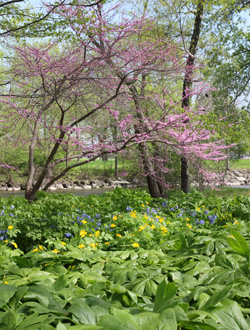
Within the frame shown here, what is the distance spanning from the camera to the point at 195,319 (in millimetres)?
1063

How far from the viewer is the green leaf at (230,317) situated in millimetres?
977

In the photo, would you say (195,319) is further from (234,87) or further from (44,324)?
(234,87)

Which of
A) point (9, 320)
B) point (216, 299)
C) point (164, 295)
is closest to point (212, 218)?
point (216, 299)

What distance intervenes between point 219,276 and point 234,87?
11.0 m

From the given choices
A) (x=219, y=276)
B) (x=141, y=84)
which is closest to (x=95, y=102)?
(x=141, y=84)

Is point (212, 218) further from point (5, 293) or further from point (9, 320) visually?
point (9, 320)

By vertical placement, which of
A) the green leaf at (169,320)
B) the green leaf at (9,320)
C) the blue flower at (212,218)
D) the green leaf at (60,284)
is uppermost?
the green leaf at (169,320)

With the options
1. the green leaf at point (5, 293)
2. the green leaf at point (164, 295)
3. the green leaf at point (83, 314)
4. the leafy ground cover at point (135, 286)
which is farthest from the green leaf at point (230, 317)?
the green leaf at point (5, 293)

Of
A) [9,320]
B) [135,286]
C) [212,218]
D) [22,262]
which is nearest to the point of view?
[9,320]

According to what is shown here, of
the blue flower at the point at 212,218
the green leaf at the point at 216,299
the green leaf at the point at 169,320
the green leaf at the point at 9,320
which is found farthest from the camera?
the blue flower at the point at 212,218

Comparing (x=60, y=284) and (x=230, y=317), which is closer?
(x=230, y=317)

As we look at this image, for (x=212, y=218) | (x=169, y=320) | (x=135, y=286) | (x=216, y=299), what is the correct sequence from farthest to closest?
(x=212, y=218)
(x=135, y=286)
(x=216, y=299)
(x=169, y=320)

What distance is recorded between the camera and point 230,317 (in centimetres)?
101

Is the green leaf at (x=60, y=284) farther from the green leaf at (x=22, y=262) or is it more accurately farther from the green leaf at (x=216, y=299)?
the green leaf at (x=216, y=299)
